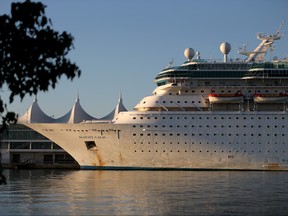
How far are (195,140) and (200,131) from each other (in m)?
0.75

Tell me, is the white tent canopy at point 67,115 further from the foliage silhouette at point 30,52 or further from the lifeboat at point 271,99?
the foliage silhouette at point 30,52

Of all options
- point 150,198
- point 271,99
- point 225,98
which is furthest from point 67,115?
point 150,198

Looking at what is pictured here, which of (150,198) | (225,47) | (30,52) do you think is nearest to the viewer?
(30,52)

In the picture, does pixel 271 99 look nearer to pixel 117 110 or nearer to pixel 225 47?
pixel 225 47

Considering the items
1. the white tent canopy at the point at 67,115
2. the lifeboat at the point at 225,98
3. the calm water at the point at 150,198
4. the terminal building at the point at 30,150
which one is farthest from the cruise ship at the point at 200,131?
the terminal building at the point at 30,150

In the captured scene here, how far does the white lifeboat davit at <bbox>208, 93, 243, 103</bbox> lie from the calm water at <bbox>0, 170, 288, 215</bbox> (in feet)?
38.5

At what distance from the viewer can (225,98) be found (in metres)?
41.0

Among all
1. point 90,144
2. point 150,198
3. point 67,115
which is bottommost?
point 150,198

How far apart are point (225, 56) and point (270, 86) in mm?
4346

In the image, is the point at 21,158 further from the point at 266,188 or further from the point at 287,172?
the point at 266,188

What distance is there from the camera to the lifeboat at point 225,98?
40812 millimetres

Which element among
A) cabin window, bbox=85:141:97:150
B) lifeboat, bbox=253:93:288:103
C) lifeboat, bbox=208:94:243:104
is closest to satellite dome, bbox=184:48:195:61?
lifeboat, bbox=208:94:243:104

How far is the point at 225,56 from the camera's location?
43.7 meters

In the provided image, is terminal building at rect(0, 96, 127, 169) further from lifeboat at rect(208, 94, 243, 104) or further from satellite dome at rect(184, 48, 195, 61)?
lifeboat at rect(208, 94, 243, 104)
